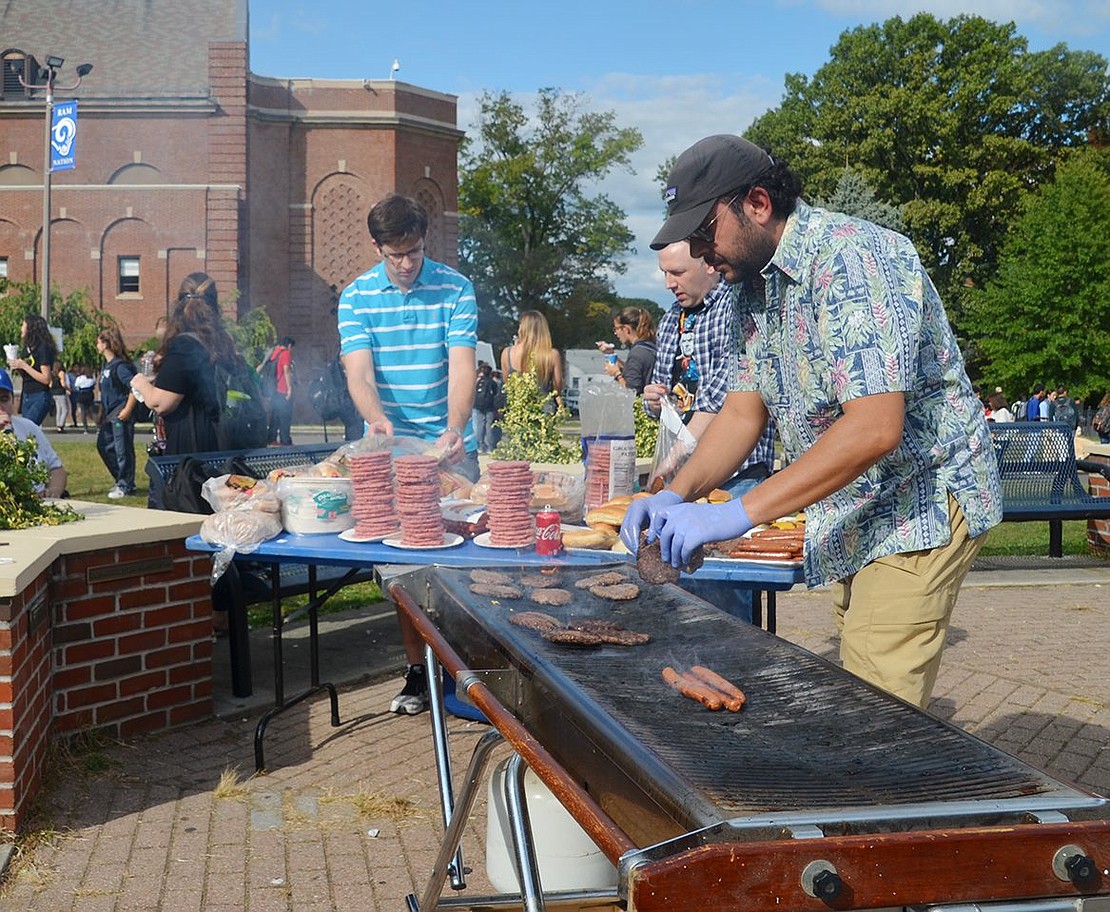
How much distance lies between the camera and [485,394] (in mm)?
17953

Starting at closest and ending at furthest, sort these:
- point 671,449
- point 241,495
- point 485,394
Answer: point 671,449 < point 241,495 < point 485,394

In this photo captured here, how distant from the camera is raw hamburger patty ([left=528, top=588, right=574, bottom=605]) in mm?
2840

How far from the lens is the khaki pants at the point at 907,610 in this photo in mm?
2691

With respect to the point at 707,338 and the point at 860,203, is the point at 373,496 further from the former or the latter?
the point at 860,203

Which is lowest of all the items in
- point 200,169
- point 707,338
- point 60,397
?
point 60,397

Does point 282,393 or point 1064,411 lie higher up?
point 282,393

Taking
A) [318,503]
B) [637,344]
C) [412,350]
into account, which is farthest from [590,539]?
[637,344]

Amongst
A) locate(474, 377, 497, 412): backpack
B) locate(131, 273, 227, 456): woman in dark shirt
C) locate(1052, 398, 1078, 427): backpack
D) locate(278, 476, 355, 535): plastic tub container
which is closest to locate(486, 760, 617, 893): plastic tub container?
locate(278, 476, 355, 535): plastic tub container

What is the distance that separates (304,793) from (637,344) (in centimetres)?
469

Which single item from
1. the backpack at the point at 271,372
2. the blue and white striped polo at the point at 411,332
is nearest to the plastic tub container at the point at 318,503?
the blue and white striped polo at the point at 411,332

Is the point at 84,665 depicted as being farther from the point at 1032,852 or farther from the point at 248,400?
the point at 1032,852

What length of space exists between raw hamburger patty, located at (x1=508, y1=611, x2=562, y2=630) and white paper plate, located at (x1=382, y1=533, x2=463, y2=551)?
161 cm

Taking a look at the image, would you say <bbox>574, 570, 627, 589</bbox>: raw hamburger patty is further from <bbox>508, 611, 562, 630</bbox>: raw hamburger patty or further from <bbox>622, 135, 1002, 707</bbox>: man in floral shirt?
<bbox>508, 611, 562, 630</bbox>: raw hamburger patty

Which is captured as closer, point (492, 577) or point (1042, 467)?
point (492, 577)
